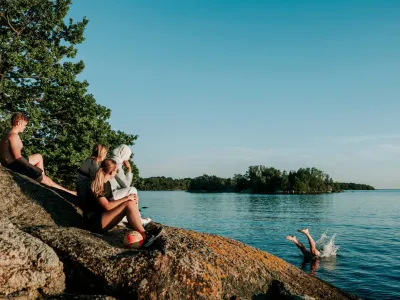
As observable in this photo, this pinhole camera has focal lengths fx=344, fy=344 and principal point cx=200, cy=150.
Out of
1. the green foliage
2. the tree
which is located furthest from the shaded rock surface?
the green foliage

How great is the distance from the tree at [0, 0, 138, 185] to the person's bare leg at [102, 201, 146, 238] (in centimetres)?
1266

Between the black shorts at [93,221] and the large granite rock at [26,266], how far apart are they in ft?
5.30

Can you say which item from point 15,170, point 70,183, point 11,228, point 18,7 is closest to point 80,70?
point 18,7

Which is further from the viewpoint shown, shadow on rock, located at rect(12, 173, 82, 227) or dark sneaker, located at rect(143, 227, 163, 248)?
shadow on rock, located at rect(12, 173, 82, 227)

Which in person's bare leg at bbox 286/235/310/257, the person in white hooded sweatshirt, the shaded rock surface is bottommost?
person's bare leg at bbox 286/235/310/257

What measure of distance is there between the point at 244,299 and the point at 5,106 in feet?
62.4

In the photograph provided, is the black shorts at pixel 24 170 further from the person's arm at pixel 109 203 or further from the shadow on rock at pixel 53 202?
the person's arm at pixel 109 203

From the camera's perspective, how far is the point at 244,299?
273 inches

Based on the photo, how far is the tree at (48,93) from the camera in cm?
1942

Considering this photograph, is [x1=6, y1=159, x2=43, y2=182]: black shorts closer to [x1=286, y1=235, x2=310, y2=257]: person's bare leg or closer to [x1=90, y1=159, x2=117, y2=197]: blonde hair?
[x1=90, y1=159, x2=117, y2=197]: blonde hair

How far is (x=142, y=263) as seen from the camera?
242 inches

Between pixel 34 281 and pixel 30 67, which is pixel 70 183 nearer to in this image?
pixel 30 67

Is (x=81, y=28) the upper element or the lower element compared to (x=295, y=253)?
upper

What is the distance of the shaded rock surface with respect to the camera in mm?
5988
